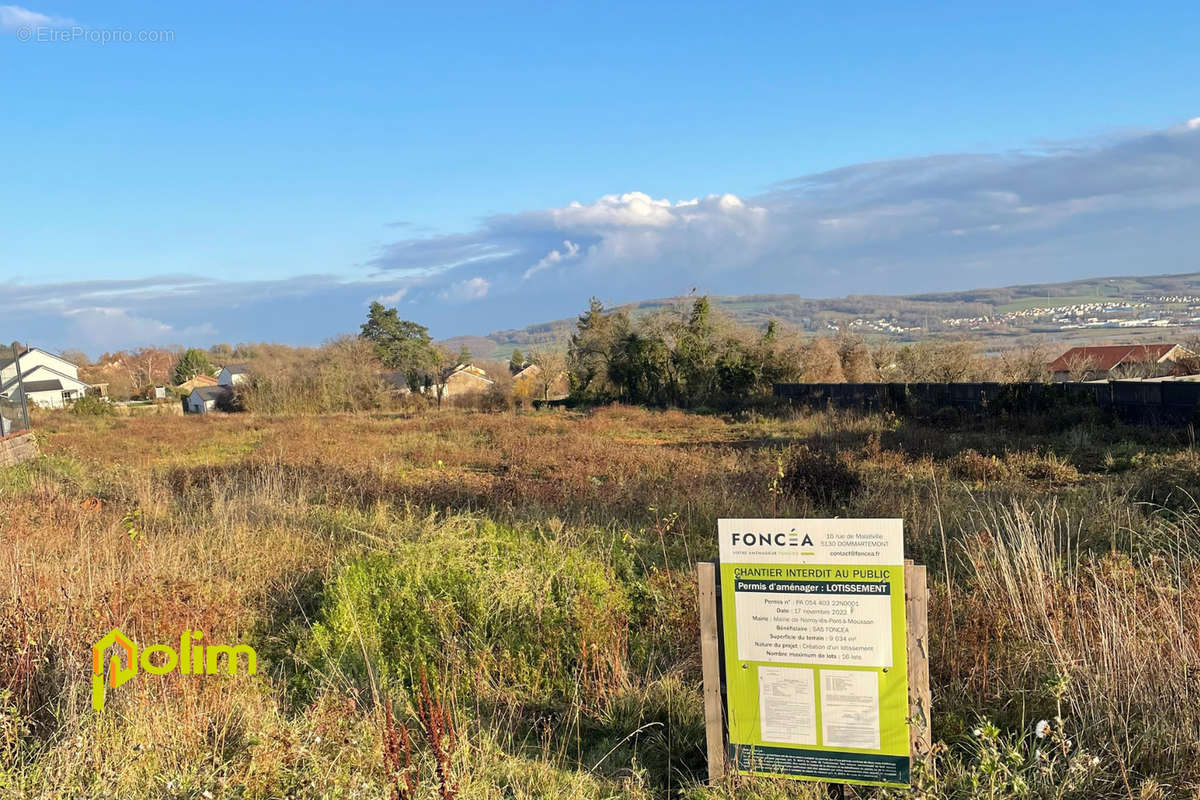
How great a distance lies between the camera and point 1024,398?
19250mm

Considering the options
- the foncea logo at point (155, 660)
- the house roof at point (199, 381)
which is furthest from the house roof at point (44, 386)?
the foncea logo at point (155, 660)

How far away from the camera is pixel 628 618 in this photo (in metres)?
4.65

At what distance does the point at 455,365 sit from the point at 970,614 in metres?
54.4

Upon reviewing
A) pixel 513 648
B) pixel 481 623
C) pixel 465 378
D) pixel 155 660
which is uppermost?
pixel 155 660

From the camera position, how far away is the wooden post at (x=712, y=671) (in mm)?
3031

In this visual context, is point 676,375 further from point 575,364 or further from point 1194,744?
point 1194,744

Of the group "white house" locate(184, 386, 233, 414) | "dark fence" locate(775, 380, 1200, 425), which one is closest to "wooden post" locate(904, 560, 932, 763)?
"dark fence" locate(775, 380, 1200, 425)

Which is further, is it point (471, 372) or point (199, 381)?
point (199, 381)

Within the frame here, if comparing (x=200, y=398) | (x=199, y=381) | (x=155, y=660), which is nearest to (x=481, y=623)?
(x=155, y=660)

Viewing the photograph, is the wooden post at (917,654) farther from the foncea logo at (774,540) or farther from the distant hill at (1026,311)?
the distant hill at (1026,311)

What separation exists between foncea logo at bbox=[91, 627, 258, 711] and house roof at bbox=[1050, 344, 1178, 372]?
112 ft

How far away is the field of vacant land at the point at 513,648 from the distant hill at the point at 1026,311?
66.6 metres

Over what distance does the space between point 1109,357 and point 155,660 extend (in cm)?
4255

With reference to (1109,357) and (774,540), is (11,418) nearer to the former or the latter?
(774,540)
